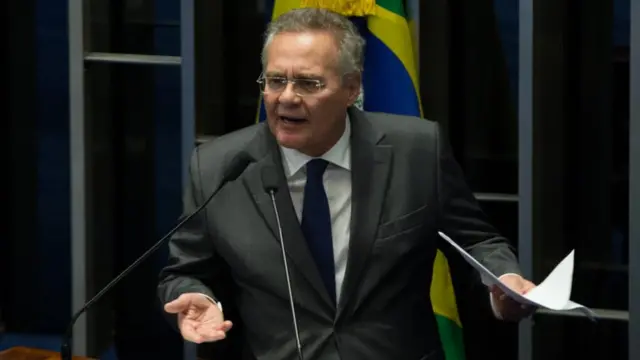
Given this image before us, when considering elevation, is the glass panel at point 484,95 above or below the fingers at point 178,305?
above

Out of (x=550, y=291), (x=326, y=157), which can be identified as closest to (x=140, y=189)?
(x=326, y=157)

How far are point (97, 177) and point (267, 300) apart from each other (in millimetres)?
1940

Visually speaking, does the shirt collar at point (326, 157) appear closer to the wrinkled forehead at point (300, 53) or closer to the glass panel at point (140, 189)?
the wrinkled forehead at point (300, 53)

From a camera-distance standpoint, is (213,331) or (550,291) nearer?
(550,291)

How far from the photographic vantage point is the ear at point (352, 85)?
249cm

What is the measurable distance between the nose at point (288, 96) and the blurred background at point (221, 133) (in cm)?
146

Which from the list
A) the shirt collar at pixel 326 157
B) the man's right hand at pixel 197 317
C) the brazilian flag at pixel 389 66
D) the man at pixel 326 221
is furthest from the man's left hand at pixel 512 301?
the brazilian flag at pixel 389 66

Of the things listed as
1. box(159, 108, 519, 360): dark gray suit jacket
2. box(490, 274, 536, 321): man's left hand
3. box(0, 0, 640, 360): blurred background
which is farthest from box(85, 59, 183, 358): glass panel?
box(490, 274, 536, 321): man's left hand

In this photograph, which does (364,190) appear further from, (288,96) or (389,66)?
(389,66)

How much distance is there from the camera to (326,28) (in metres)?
2.41

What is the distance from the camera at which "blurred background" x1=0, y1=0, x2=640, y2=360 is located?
12.4 feet

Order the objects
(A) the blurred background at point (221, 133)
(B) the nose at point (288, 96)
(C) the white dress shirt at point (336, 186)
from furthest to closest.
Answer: (A) the blurred background at point (221, 133) < (C) the white dress shirt at point (336, 186) < (B) the nose at point (288, 96)

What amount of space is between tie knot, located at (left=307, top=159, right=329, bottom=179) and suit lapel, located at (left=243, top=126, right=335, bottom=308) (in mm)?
63

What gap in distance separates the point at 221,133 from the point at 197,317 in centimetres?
193
